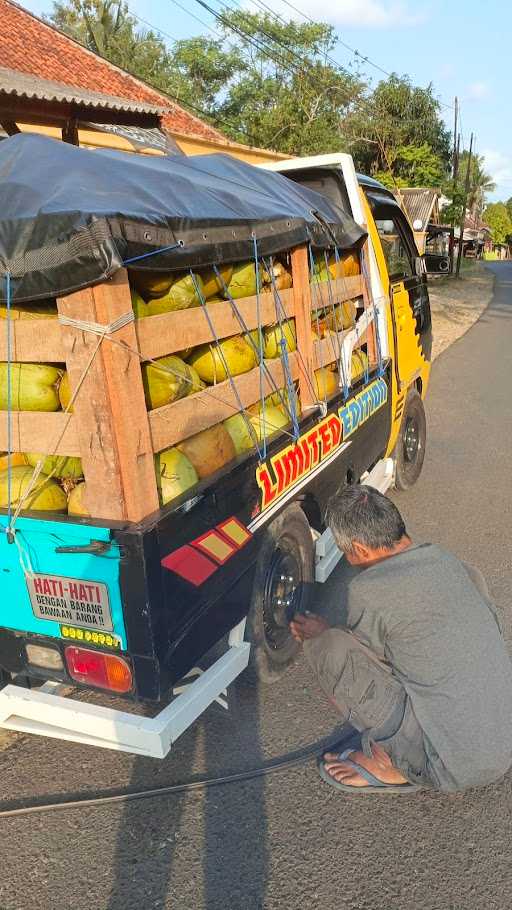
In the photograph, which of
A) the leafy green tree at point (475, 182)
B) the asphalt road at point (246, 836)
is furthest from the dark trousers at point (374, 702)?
the leafy green tree at point (475, 182)

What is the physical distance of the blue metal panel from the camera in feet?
6.79

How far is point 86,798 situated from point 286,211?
2664 mm

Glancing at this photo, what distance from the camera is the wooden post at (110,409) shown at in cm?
194

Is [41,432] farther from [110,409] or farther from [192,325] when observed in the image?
[192,325]

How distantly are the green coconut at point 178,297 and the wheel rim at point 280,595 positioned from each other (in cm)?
124

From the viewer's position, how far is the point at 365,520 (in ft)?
7.97

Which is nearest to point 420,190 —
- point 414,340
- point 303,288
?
point 414,340

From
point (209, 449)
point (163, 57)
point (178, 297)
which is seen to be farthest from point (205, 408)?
point (163, 57)

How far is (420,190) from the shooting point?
3297cm

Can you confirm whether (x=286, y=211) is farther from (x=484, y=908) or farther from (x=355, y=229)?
(x=484, y=908)

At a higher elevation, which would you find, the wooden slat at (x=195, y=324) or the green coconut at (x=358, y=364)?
the wooden slat at (x=195, y=324)

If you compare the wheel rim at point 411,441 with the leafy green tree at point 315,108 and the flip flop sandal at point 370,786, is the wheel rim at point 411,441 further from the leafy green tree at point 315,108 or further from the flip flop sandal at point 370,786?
the leafy green tree at point 315,108

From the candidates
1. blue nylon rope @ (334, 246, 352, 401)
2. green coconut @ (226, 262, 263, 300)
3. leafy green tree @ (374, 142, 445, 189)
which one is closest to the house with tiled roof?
blue nylon rope @ (334, 246, 352, 401)

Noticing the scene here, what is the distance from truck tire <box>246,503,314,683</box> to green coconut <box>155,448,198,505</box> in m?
0.63
